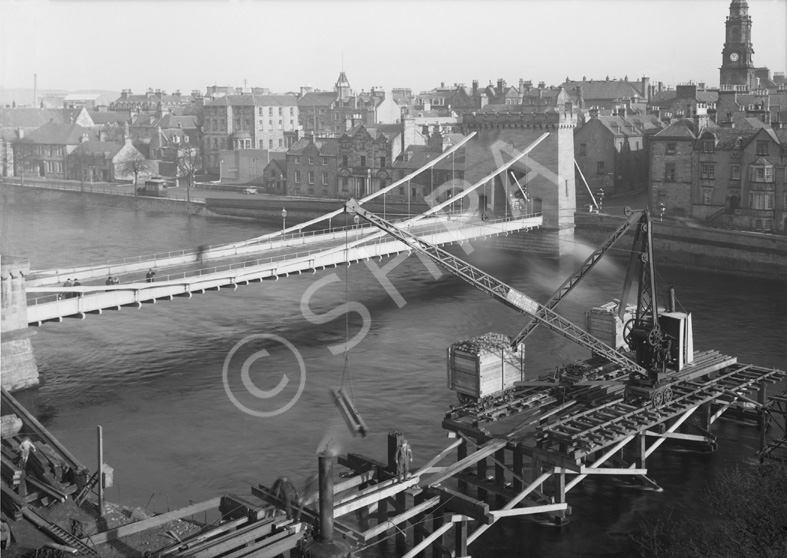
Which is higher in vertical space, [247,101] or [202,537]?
[247,101]

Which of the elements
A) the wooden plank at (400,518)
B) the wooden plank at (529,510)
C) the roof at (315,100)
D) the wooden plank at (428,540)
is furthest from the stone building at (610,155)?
the wooden plank at (428,540)

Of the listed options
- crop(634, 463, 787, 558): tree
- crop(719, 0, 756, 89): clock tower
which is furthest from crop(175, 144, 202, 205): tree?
crop(634, 463, 787, 558): tree

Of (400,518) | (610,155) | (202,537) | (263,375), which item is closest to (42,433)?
(202,537)

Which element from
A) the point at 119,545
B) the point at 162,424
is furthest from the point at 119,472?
the point at 119,545

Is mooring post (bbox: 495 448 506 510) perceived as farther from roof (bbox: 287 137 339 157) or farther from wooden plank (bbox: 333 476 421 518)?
roof (bbox: 287 137 339 157)

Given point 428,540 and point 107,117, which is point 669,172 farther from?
point 107,117

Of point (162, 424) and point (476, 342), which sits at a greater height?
point (476, 342)

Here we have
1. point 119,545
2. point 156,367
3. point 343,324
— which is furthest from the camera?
point 343,324

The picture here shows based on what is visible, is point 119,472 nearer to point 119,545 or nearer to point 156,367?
point 119,545
